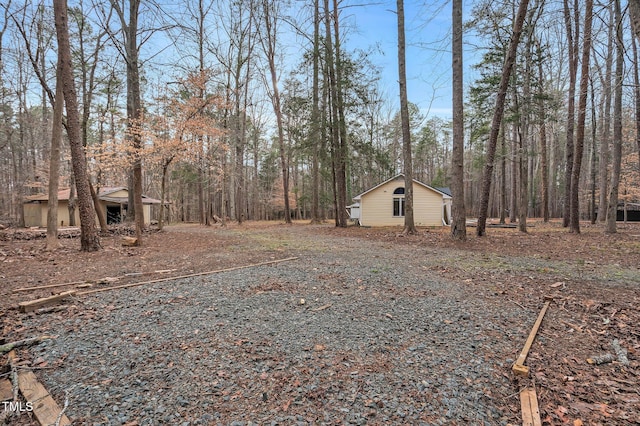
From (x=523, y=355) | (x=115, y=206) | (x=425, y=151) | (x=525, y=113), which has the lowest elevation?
(x=523, y=355)

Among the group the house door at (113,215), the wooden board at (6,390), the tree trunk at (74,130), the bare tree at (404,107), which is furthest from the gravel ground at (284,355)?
the house door at (113,215)

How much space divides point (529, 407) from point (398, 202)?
635 inches

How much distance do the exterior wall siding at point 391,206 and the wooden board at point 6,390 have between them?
54.6ft

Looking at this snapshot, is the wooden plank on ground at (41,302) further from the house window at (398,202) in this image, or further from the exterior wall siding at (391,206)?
the house window at (398,202)

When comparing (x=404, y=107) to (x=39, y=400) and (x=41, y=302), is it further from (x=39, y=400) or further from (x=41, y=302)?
(x=39, y=400)

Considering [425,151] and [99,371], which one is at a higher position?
[425,151]

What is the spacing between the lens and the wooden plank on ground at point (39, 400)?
1667mm

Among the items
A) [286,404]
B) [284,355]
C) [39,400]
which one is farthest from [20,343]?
[286,404]

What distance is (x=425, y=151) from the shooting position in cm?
3256

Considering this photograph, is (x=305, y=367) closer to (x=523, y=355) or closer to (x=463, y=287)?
(x=523, y=355)

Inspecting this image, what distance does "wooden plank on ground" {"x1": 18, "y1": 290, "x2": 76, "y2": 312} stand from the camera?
3.17m

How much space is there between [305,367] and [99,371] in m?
1.55

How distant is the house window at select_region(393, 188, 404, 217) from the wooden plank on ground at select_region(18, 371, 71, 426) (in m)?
16.9

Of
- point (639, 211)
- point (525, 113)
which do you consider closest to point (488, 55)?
point (525, 113)
